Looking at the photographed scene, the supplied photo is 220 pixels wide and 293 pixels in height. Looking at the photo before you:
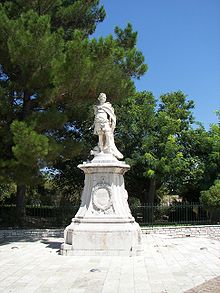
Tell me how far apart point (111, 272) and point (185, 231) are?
10.1 meters

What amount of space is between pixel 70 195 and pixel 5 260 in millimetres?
15245

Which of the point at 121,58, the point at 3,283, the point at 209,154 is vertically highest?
the point at 121,58

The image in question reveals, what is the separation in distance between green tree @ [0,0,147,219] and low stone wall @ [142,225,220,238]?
5255mm

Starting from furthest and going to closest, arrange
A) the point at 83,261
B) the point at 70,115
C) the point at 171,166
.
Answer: the point at 171,166 < the point at 70,115 < the point at 83,261

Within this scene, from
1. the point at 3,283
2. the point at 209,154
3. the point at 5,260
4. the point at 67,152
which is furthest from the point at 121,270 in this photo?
the point at 209,154

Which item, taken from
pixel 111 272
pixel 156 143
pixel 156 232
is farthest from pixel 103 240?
pixel 156 143

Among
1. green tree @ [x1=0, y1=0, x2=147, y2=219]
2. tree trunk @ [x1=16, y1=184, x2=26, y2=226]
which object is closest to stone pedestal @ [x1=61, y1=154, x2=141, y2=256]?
green tree @ [x1=0, y1=0, x2=147, y2=219]

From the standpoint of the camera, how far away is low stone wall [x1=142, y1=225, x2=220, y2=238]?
17.3 m

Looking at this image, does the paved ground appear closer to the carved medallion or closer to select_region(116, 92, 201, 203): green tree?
the carved medallion

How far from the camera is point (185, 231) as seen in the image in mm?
17547

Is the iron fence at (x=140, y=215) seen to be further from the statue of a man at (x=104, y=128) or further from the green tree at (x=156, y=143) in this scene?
the statue of a man at (x=104, y=128)

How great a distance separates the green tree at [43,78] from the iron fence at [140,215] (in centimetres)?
453

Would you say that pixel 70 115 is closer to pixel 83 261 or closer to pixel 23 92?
pixel 23 92

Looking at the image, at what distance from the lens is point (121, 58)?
15422 millimetres
